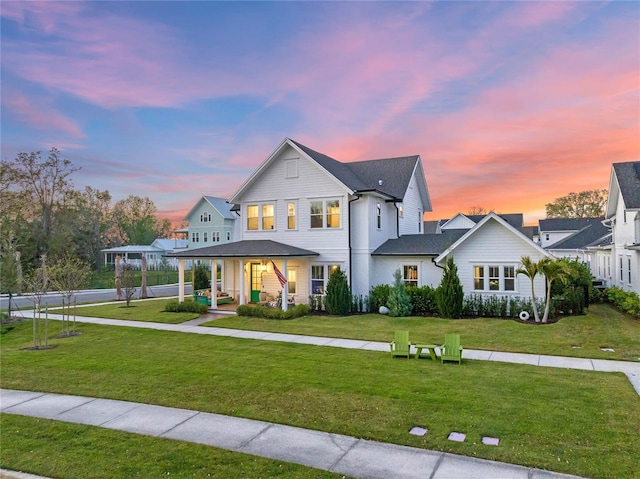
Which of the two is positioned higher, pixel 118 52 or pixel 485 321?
pixel 118 52

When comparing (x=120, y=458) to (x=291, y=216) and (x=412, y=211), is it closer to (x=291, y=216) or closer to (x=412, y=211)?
(x=291, y=216)

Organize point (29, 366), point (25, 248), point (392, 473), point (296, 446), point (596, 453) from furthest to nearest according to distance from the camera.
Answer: point (25, 248) → point (29, 366) → point (296, 446) → point (596, 453) → point (392, 473)

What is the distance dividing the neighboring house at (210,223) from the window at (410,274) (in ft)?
113

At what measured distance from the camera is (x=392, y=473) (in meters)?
5.42

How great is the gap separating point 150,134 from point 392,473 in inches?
1044

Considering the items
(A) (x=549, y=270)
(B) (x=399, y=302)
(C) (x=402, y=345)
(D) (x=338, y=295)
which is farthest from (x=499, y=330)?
(D) (x=338, y=295)

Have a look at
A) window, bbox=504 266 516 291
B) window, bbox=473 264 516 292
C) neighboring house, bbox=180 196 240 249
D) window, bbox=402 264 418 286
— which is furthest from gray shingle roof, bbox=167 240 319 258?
neighboring house, bbox=180 196 240 249

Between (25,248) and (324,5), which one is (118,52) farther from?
(25,248)

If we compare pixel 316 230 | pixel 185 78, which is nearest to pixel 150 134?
pixel 185 78

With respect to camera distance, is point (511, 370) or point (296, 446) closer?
point (296, 446)

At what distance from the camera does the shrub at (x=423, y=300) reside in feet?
65.6

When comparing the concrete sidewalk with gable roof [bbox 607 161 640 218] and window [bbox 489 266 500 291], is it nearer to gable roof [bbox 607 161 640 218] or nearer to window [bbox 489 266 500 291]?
window [bbox 489 266 500 291]

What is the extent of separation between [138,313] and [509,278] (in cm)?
1925

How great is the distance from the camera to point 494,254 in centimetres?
1983
